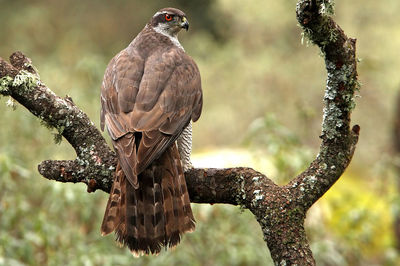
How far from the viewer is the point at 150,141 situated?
3.23 metres

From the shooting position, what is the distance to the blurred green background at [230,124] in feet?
16.4

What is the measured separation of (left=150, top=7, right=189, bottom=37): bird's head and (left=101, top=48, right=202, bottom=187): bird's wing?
0.75 metres

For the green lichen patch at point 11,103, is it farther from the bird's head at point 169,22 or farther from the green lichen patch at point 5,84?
the bird's head at point 169,22

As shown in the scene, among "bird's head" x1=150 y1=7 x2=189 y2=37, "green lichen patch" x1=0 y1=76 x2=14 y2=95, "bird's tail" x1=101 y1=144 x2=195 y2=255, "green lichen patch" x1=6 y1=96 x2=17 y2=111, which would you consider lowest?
"bird's tail" x1=101 y1=144 x2=195 y2=255

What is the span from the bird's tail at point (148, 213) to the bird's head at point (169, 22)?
188cm

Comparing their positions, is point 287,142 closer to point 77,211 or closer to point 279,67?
point 77,211

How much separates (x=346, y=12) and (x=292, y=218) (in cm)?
797

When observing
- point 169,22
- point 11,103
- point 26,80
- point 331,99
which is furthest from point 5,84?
point 169,22

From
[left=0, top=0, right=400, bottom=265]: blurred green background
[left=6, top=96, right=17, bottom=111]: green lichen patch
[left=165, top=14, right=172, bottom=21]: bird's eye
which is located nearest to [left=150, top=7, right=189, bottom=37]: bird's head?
[left=165, top=14, right=172, bottom=21]: bird's eye

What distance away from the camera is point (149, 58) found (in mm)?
3941

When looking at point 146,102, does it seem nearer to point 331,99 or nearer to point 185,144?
point 185,144

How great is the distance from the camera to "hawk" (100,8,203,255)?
309 cm

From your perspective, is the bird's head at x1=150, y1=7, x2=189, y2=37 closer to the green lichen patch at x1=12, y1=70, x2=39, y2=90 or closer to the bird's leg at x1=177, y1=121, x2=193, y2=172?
the bird's leg at x1=177, y1=121, x2=193, y2=172

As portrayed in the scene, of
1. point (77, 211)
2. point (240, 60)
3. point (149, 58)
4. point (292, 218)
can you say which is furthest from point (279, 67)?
point (292, 218)
